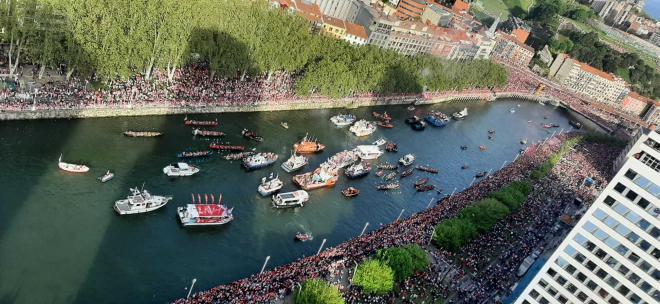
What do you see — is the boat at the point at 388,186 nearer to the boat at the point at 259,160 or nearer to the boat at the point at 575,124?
the boat at the point at 259,160

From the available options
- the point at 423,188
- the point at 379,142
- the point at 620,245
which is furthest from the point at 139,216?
the point at 379,142

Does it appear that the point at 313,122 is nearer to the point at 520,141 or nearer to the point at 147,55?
the point at 147,55

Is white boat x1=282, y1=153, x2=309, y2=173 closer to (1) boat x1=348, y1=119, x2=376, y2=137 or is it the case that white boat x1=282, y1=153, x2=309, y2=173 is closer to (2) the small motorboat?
(2) the small motorboat

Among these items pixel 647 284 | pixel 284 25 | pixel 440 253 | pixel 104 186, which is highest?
pixel 647 284

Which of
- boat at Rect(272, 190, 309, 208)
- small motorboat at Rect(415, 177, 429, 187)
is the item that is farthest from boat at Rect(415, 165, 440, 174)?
boat at Rect(272, 190, 309, 208)

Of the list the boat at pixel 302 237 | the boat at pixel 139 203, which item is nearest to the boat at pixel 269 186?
the boat at pixel 302 237

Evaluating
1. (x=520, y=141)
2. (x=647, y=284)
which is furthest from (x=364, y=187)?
(x=520, y=141)

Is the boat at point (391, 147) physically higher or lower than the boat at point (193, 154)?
higher
